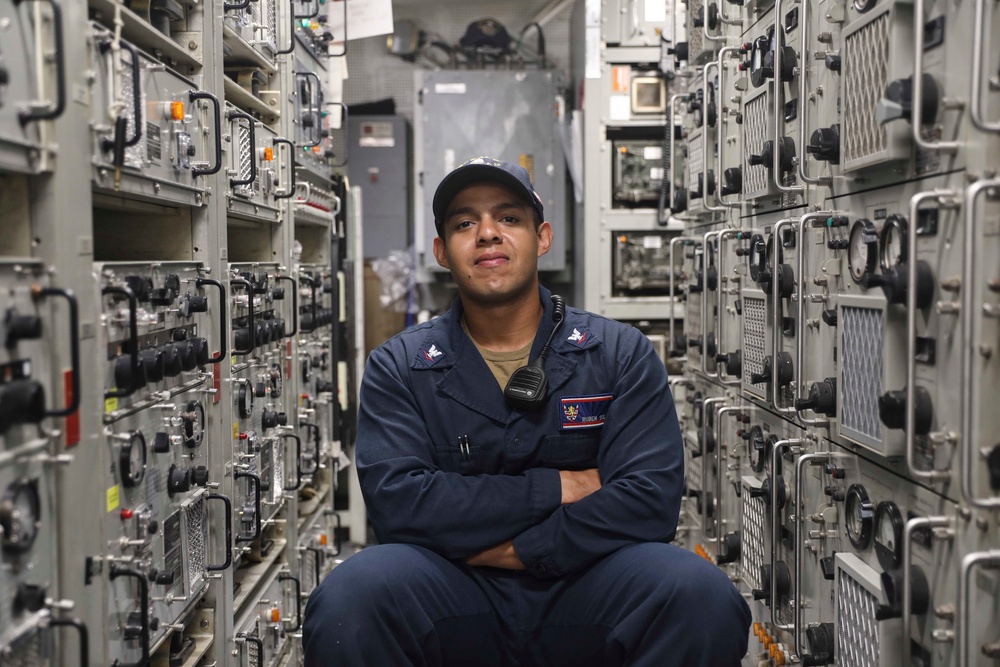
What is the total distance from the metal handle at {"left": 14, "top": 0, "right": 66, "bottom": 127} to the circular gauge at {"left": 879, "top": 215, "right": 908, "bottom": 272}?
184 cm

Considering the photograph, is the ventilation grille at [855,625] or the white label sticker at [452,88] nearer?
the ventilation grille at [855,625]

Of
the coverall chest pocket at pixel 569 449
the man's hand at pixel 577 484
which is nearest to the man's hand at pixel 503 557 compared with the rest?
the man's hand at pixel 577 484

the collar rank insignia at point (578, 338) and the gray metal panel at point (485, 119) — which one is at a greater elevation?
the gray metal panel at point (485, 119)

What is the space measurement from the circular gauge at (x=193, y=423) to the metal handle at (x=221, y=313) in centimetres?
15

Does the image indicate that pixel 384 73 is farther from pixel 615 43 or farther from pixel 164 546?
pixel 164 546

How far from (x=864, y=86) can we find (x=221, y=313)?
6.48ft

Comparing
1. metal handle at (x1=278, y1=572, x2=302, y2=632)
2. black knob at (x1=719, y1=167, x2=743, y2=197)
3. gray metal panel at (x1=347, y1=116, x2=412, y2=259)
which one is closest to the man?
black knob at (x1=719, y1=167, x2=743, y2=197)

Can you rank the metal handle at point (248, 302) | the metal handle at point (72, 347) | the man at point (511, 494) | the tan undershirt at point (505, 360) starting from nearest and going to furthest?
the metal handle at point (72, 347) < the man at point (511, 494) < the tan undershirt at point (505, 360) < the metal handle at point (248, 302)

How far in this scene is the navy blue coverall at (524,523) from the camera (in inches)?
89.4

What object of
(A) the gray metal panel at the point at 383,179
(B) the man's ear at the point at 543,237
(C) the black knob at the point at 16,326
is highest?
(A) the gray metal panel at the point at 383,179

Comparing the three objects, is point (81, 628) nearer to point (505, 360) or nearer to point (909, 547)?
point (505, 360)

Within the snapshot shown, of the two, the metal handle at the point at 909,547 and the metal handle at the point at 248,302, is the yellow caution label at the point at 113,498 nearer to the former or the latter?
the metal handle at the point at 248,302

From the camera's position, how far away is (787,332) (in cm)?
320

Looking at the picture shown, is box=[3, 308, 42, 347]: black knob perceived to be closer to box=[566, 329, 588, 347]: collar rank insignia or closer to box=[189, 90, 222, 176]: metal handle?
box=[189, 90, 222, 176]: metal handle
